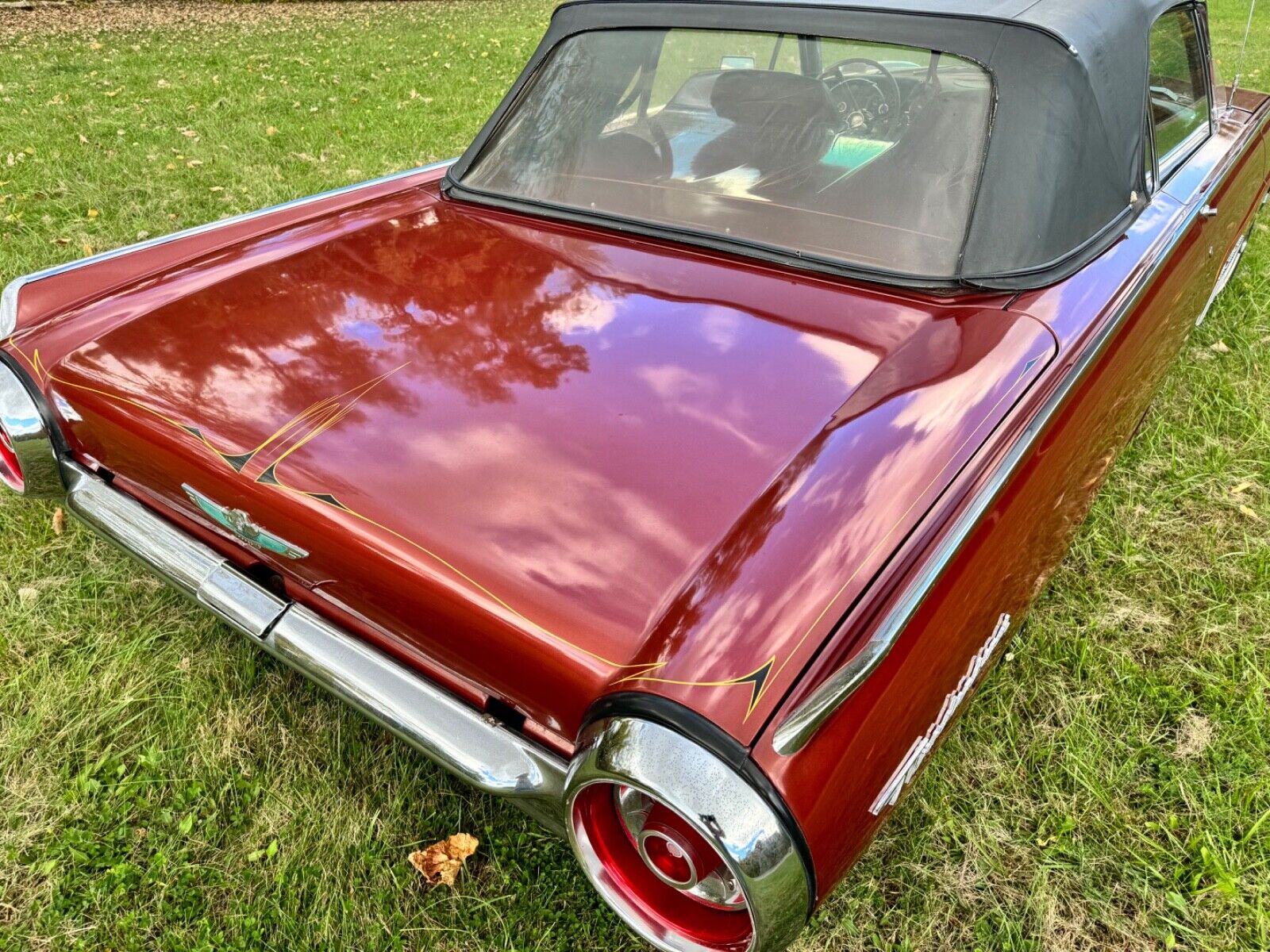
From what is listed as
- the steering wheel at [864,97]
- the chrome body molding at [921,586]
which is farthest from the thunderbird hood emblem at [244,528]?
the steering wheel at [864,97]

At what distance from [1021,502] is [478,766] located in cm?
95

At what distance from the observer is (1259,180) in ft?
10.5

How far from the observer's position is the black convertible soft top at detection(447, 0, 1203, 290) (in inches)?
66.1

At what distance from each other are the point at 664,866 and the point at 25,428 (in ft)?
4.84

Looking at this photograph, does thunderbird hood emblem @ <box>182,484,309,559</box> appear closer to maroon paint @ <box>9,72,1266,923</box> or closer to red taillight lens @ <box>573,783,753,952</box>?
maroon paint @ <box>9,72,1266,923</box>

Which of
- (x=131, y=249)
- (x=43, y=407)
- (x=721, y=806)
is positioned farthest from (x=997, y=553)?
(x=131, y=249)

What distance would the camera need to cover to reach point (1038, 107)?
171cm

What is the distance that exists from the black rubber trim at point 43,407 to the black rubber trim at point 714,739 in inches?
51.5

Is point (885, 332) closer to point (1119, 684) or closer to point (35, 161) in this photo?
point (1119, 684)

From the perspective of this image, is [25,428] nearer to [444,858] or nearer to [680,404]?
[444,858]

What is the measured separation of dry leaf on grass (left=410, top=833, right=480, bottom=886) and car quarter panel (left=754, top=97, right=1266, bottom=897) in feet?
2.64

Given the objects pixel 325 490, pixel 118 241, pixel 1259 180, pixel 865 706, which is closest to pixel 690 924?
pixel 865 706

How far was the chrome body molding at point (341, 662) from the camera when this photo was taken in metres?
1.25

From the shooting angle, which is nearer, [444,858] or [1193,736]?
[444,858]
